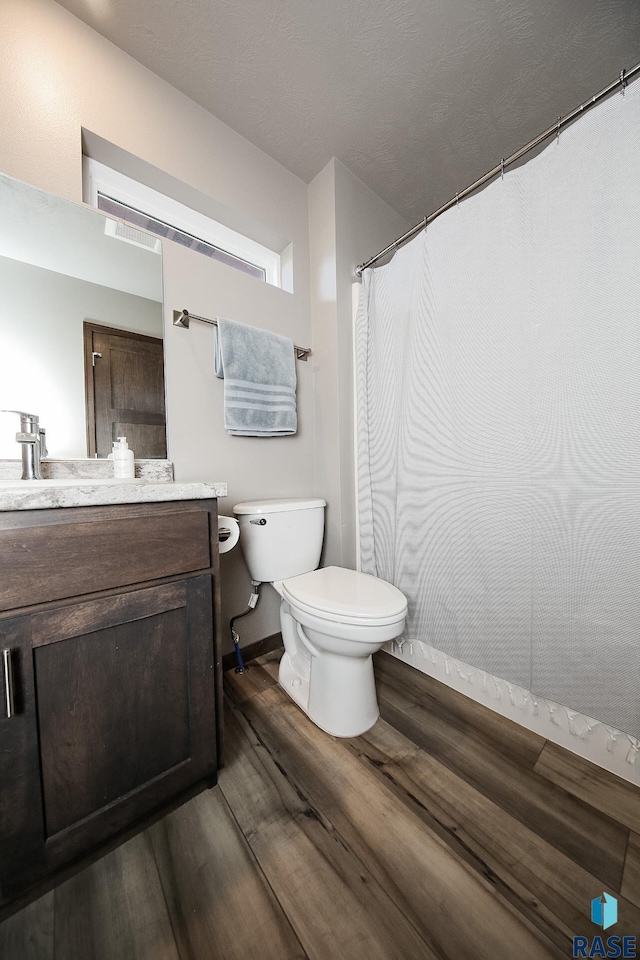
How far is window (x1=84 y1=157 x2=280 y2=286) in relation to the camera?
1.23 meters

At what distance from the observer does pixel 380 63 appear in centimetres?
120

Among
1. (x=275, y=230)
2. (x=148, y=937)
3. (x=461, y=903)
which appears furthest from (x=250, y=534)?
(x=275, y=230)

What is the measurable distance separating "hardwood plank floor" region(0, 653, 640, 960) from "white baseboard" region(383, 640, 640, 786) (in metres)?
0.05

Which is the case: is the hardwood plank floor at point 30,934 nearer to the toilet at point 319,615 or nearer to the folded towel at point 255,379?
the toilet at point 319,615

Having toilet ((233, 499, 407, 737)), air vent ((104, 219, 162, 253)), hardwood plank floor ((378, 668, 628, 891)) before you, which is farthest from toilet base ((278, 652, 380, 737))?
air vent ((104, 219, 162, 253))

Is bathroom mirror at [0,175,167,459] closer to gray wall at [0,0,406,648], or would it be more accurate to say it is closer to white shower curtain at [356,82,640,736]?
gray wall at [0,0,406,648]

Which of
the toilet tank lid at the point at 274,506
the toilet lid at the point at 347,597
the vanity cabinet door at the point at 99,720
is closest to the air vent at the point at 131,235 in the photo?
the toilet tank lid at the point at 274,506

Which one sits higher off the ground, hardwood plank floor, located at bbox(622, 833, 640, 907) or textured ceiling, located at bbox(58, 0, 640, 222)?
textured ceiling, located at bbox(58, 0, 640, 222)

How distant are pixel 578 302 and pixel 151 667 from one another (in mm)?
1425

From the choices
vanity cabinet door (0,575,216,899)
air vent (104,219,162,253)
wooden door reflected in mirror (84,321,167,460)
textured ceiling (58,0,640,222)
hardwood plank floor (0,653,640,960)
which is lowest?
hardwood plank floor (0,653,640,960)

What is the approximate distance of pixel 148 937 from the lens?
0.62 meters

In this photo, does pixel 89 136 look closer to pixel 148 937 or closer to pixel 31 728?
pixel 31 728

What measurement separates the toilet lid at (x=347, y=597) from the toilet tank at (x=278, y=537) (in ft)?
0.42

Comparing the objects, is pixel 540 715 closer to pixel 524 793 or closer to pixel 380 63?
pixel 524 793
